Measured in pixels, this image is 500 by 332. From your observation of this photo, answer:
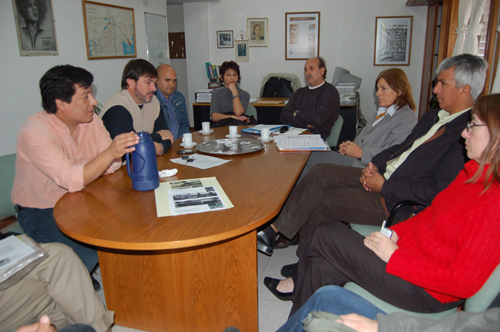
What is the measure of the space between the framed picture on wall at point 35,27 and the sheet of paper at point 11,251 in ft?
8.21

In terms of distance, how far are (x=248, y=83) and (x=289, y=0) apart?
1.64 meters

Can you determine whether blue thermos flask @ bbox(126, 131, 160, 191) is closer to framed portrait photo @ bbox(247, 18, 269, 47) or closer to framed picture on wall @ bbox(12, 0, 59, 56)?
framed picture on wall @ bbox(12, 0, 59, 56)

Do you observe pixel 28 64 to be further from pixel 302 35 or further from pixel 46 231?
pixel 302 35

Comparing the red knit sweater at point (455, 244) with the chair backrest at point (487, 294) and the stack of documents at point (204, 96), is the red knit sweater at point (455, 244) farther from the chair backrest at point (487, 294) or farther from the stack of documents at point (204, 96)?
the stack of documents at point (204, 96)

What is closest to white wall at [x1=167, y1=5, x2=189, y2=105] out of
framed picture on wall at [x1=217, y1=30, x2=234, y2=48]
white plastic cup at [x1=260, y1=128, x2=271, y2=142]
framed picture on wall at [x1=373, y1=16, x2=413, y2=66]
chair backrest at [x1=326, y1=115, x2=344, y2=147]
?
framed picture on wall at [x1=217, y1=30, x2=234, y2=48]

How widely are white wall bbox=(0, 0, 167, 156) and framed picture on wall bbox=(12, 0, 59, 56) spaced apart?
0.16 feet

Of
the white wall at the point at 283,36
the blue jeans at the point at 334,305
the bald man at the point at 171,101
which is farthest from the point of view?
the white wall at the point at 283,36

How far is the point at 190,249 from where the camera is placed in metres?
1.50

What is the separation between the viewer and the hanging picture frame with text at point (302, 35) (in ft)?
19.9

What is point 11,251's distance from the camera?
120 centimetres

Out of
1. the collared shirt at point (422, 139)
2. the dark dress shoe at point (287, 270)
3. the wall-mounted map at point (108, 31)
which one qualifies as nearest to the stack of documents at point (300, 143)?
the collared shirt at point (422, 139)

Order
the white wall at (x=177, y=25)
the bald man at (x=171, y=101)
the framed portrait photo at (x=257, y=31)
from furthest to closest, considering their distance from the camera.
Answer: the white wall at (x=177, y=25)
the framed portrait photo at (x=257, y=31)
the bald man at (x=171, y=101)

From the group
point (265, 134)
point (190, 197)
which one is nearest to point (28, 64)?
point (265, 134)

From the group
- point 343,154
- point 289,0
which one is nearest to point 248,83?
point 289,0
